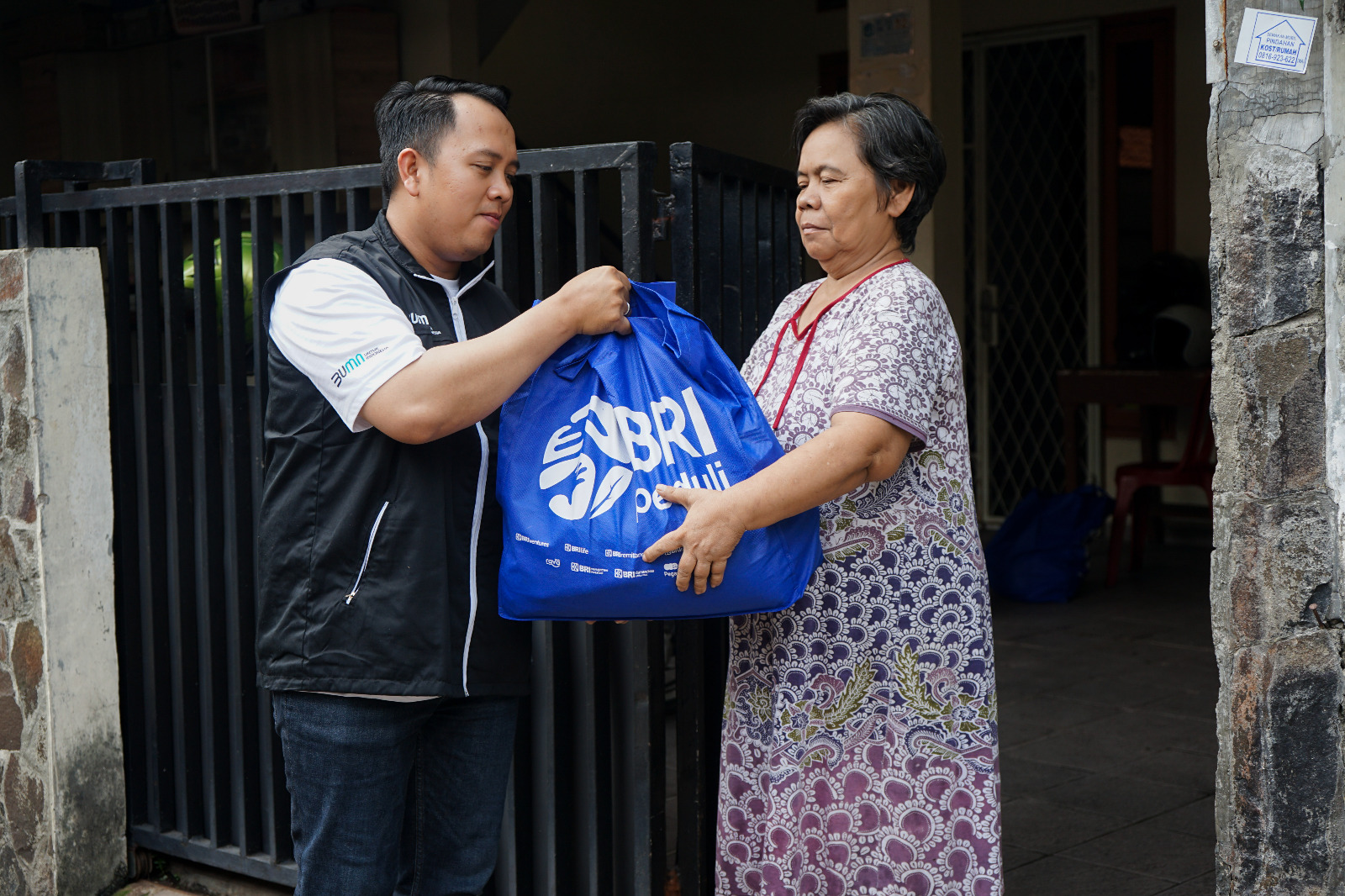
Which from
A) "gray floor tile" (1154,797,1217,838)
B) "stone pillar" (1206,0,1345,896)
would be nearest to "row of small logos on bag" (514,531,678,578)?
"stone pillar" (1206,0,1345,896)

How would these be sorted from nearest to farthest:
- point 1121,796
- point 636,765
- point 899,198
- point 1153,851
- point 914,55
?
point 899,198 < point 636,765 < point 1153,851 < point 1121,796 < point 914,55

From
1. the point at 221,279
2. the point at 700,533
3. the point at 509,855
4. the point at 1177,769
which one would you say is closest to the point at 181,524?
the point at 221,279

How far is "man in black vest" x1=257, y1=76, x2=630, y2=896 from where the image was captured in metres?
1.87

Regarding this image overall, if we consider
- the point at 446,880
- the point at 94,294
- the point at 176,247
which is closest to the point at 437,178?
the point at 446,880

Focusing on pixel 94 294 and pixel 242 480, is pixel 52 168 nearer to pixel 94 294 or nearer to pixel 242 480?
pixel 94 294

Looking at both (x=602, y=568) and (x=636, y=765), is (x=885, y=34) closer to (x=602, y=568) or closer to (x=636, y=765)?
(x=636, y=765)

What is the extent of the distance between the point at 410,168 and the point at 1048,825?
8.59 ft

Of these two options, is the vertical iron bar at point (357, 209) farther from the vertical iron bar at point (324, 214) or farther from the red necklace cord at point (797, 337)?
the red necklace cord at point (797, 337)

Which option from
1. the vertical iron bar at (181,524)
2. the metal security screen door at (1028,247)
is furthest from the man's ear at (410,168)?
the metal security screen door at (1028,247)

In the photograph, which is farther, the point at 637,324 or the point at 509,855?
the point at 509,855

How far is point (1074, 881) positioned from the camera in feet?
10.6

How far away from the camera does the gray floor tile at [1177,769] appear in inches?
155

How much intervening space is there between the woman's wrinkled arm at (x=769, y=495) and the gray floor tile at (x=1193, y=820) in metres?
2.21

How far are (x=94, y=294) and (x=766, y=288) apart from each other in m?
1.69
